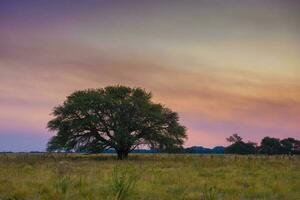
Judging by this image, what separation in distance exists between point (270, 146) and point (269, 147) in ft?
2.71

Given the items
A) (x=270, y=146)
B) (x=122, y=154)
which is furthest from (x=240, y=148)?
(x=122, y=154)

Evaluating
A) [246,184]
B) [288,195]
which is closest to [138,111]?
[246,184]

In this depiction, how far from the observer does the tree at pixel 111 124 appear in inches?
1973

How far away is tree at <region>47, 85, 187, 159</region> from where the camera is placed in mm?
50125

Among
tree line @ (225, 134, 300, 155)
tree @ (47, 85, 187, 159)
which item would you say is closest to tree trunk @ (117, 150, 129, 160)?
tree @ (47, 85, 187, 159)

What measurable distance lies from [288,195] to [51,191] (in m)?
7.74

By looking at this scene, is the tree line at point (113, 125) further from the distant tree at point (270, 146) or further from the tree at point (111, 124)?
the distant tree at point (270, 146)

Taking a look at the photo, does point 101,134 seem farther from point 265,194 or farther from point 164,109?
point 265,194

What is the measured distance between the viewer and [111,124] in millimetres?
50625

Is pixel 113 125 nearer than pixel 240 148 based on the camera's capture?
Yes

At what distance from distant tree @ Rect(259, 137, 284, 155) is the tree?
76.4 metres

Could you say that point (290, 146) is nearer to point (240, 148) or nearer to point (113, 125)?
point (240, 148)

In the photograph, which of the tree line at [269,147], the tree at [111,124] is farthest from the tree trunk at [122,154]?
the tree line at [269,147]

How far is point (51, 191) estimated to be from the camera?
14859 millimetres
